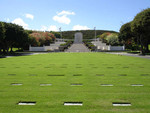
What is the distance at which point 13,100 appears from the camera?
5.18 metres

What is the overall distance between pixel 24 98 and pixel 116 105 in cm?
276

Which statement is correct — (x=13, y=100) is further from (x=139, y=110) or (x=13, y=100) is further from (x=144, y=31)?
(x=144, y=31)

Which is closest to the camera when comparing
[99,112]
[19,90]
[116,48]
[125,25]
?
[99,112]

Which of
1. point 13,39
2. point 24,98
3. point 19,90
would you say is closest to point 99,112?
point 24,98

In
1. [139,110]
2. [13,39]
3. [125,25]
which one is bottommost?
[139,110]

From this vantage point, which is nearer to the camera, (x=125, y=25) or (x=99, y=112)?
(x=99, y=112)

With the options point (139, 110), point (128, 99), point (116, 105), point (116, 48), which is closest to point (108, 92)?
point (128, 99)

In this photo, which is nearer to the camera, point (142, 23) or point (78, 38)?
point (142, 23)

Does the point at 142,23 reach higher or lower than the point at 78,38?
lower

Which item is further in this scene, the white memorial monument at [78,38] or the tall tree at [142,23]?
the white memorial monument at [78,38]

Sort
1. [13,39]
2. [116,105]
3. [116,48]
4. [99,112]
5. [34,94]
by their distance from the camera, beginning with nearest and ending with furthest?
[99,112], [116,105], [34,94], [13,39], [116,48]

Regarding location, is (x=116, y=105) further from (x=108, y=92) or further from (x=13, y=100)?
(x=13, y=100)

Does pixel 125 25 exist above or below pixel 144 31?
above

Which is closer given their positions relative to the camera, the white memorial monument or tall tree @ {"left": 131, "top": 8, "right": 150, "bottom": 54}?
tall tree @ {"left": 131, "top": 8, "right": 150, "bottom": 54}
